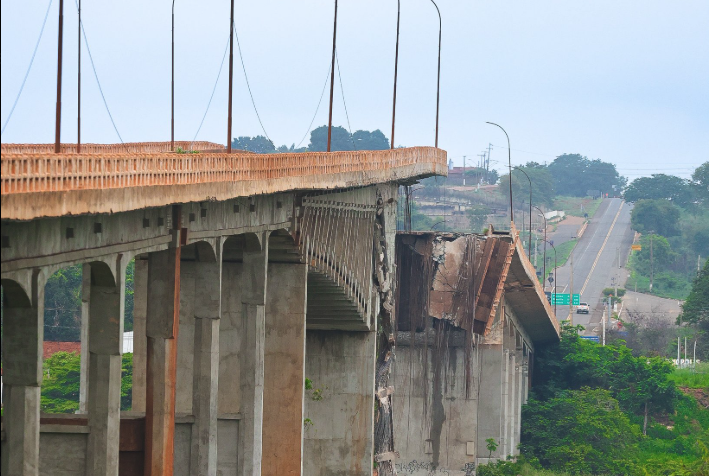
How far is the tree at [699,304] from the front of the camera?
100688 millimetres

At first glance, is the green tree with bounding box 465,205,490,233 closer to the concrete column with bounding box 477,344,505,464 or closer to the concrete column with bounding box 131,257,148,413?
the concrete column with bounding box 477,344,505,464

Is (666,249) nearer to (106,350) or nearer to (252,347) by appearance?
(252,347)

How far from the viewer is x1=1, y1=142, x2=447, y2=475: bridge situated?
1738 cm

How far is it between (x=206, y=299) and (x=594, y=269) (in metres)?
147

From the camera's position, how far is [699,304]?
10138 centimetres

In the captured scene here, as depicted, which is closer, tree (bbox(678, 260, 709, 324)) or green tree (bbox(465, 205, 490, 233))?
tree (bbox(678, 260, 709, 324))

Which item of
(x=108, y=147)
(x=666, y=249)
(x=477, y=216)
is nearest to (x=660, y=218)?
(x=666, y=249)

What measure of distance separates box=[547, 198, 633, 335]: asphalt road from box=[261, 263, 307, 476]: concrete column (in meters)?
91.5

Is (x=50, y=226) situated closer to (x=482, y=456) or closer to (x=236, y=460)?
(x=236, y=460)

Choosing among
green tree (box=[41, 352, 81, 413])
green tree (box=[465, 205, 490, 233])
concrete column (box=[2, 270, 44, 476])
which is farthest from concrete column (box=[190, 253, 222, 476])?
green tree (box=[465, 205, 490, 233])

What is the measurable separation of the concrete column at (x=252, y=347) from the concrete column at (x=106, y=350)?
8972 millimetres

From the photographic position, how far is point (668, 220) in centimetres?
18688

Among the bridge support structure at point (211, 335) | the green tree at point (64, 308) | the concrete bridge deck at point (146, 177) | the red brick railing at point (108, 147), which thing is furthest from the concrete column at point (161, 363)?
the green tree at point (64, 308)

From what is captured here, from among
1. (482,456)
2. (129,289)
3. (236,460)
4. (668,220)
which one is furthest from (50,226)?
(668,220)
